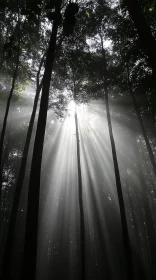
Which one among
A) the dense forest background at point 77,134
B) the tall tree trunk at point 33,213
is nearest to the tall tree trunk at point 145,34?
the dense forest background at point 77,134

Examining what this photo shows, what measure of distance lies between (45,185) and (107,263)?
36.7ft

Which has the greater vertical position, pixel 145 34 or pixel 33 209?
pixel 145 34

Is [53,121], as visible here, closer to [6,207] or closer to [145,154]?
[145,154]

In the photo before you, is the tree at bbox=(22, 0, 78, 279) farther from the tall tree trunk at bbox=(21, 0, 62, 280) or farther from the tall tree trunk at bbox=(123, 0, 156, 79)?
the tall tree trunk at bbox=(123, 0, 156, 79)

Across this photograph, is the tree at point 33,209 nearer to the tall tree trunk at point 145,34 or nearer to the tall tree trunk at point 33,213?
the tall tree trunk at point 33,213

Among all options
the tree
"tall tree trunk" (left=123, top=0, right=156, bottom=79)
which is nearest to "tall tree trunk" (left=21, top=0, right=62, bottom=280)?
the tree

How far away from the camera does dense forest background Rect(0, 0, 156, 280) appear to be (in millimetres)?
6401

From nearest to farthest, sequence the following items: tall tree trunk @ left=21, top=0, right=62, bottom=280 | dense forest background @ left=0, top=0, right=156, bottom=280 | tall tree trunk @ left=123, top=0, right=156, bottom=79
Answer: tall tree trunk @ left=123, top=0, right=156, bottom=79, tall tree trunk @ left=21, top=0, right=62, bottom=280, dense forest background @ left=0, top=0, right=156, bottom=280

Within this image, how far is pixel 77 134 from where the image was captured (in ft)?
50.4

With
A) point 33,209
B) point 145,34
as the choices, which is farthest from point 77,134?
point 145,34

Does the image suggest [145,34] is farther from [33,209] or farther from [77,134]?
[77,134]

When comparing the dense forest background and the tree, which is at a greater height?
the dense forest background

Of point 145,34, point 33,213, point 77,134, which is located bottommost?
point 33,213

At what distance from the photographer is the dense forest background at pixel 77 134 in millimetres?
6401
